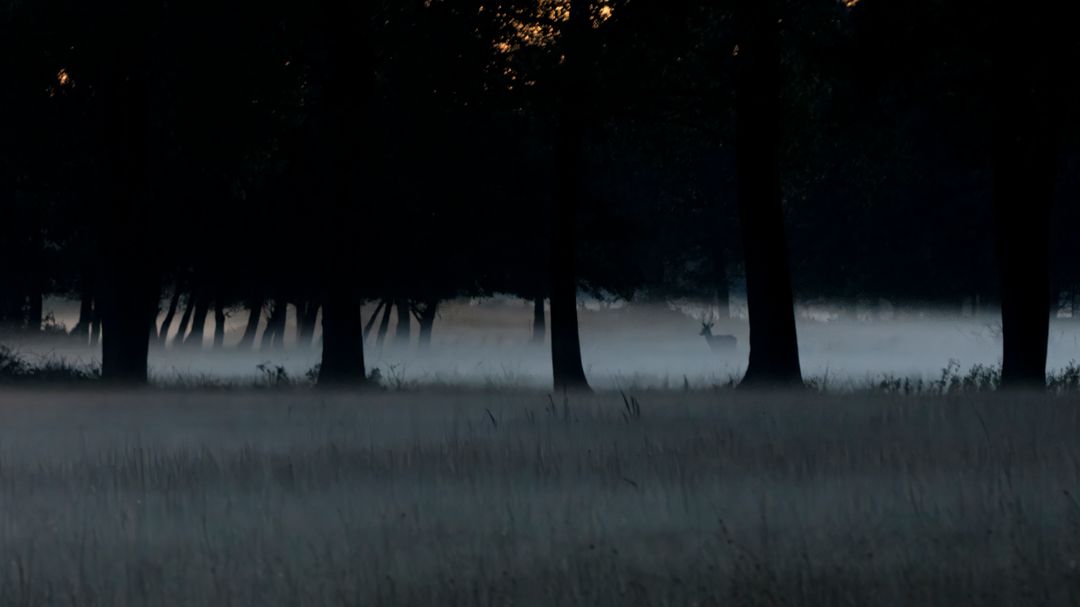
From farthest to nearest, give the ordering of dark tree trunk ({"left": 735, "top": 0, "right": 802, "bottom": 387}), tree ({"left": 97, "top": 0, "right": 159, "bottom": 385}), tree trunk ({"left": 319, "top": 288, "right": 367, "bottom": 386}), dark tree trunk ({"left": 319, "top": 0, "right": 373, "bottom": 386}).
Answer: tree trunk ({"left": 319, "top": 288, "right": 367, "bottom": 386}), tree ({"left": 97, "top": 0, "right": 159, "bottom": 385}), dark tree trunk ({"left": 319, "top": 0, "right": 373, "bottom": 386}), dark tree trunk ({"left": 735, "top": 0, "right": 802, "bottom": 387})

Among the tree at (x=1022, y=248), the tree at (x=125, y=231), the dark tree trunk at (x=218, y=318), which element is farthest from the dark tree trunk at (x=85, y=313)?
the tree at (x=1022, y=248)

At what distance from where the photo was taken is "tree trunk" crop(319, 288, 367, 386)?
27.8 m

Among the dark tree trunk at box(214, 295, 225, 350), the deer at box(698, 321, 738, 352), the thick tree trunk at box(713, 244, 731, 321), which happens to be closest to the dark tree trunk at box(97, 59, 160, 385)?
the dark tree trunk at box(214, 295, 225, 350)

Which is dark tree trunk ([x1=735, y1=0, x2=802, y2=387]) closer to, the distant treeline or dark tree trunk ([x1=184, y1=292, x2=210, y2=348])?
the distant treeline

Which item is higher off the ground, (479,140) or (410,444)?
(479,140)

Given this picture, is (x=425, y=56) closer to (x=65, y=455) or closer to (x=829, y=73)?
(x=829, y=73)

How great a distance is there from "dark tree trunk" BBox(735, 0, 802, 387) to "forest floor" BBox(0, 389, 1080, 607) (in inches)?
239

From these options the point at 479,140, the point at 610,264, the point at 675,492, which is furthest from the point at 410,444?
the point at 610,264

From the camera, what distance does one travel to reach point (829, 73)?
22516 millimetres

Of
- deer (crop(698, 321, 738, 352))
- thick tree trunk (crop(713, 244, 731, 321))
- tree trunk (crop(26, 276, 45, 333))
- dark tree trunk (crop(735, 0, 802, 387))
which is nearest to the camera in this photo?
dark tree trunk (crop(735, 0, 802, 387))

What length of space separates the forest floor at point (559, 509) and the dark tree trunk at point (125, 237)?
29.2ft

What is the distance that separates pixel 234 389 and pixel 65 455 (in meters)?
11.8

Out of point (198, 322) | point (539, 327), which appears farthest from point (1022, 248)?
point (539, 327)

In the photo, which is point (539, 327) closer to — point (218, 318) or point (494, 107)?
point (218, 318)
